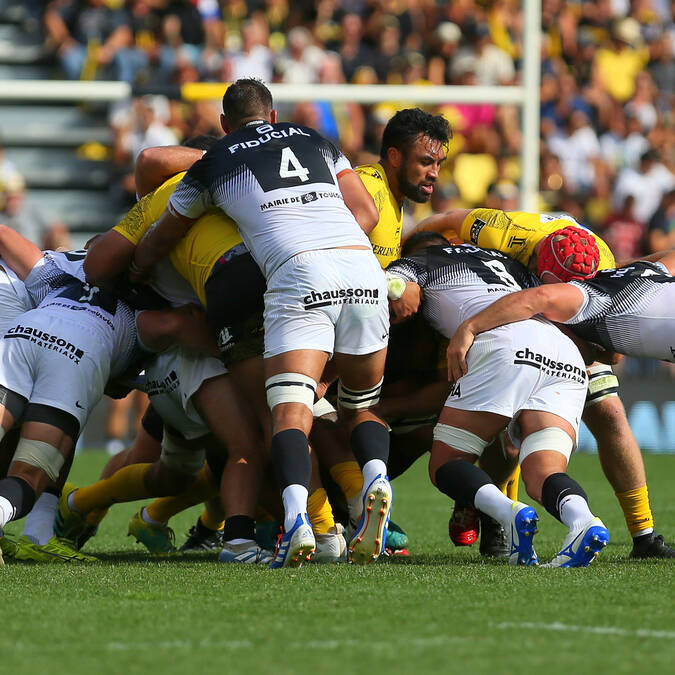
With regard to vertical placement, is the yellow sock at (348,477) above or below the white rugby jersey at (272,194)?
below

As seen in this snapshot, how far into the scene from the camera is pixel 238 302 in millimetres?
5547

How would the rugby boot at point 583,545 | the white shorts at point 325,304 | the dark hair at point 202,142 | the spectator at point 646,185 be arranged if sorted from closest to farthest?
the rugby boot at point 583,545 < the white shorts at point 325,304 < the dark hair at point 202,142 < the spectator at point 646,185

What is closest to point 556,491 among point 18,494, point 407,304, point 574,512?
point 574,512

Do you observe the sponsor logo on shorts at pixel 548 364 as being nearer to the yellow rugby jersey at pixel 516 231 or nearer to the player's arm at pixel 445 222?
the yellow rugby jersey at pixel 516 231

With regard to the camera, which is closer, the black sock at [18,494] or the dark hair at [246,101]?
the black sock at [18,494]

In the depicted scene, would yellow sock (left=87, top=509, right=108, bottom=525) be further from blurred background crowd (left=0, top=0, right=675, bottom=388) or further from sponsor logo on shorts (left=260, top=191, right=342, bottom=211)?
blurred background crowd (left=0, top=0, right=675, bottom=388)

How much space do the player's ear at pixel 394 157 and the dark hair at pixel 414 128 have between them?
2 cm

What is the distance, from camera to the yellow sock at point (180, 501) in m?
6.52

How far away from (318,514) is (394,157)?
1945 mm

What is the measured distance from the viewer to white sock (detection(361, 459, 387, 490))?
516cm

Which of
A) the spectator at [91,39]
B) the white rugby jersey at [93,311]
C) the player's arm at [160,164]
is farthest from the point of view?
the spectator at [91,39]

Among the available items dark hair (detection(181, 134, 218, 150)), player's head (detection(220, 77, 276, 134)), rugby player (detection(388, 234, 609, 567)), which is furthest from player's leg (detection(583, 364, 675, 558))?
dark hair (detection(181, 134, 218, 150))

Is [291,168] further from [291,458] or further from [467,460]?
[467,460]

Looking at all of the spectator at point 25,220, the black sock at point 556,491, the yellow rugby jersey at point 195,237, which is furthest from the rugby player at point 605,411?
the spectator at point 25,220
